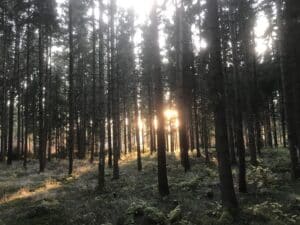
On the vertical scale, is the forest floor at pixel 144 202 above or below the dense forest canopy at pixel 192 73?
below

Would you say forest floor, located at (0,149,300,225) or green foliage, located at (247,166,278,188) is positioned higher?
green foliage, located at (247,166,278,188)

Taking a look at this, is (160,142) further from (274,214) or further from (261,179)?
(274,214)

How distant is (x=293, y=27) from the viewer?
1645 centimetres

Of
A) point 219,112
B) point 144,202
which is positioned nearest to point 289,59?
point 219,112

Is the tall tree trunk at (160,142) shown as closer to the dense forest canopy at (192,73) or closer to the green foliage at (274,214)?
the dense forest canopy at (192,73)

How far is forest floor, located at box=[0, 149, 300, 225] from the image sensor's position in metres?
10.5

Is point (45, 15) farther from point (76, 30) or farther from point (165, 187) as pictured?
point (76, 30)

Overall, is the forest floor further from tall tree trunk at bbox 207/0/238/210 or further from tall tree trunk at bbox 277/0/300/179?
tall tree trunk at bbox 277/0/300/179

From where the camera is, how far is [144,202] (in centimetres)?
1212

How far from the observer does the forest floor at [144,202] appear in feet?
34.4

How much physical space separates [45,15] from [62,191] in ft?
28.8

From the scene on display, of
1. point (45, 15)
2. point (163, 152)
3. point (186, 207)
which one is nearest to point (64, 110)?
point (45, 15)

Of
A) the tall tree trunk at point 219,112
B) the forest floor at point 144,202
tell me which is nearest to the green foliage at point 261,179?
the forest floor at point 144,202

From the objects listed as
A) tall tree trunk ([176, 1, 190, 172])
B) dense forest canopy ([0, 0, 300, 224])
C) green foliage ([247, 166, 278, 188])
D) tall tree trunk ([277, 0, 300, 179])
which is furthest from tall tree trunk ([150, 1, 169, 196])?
tall tree trunk ([176, 1, 190, 172])
